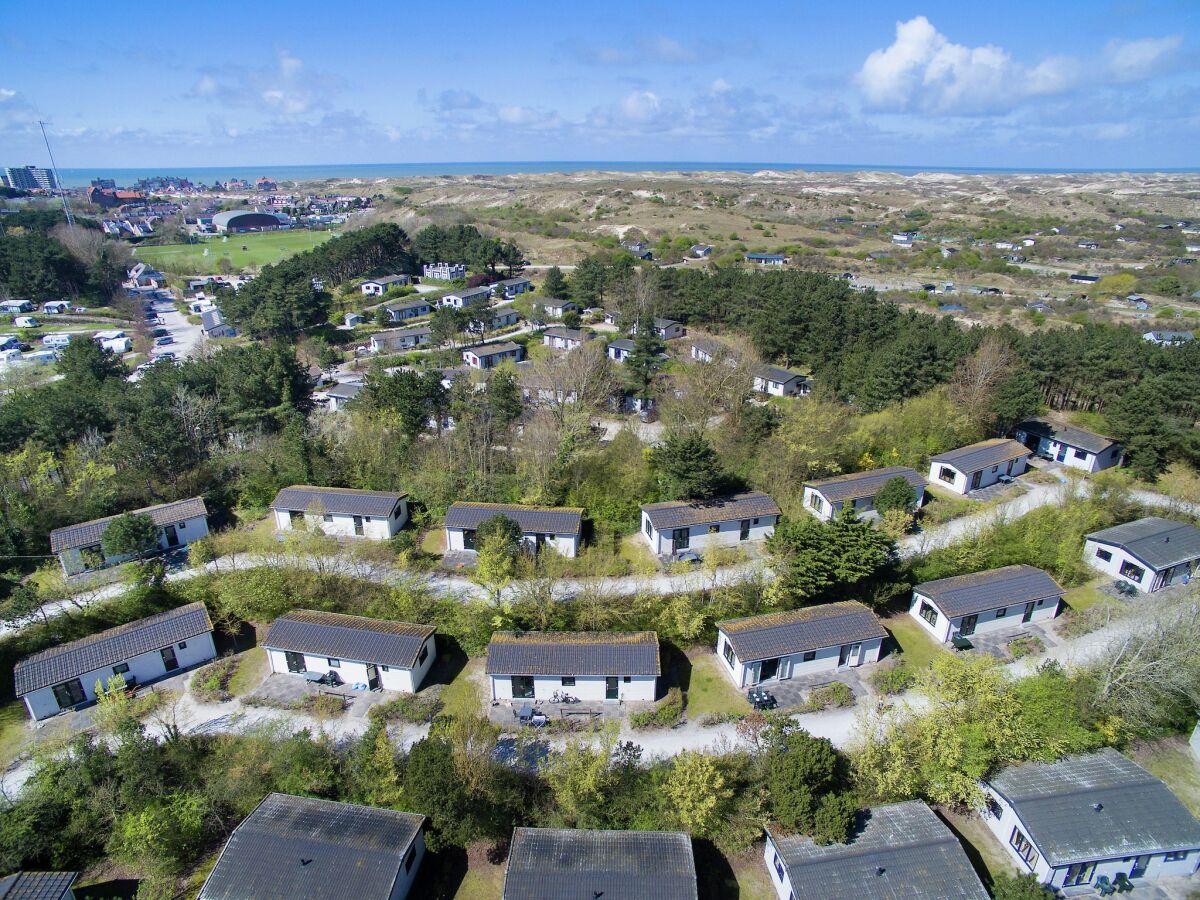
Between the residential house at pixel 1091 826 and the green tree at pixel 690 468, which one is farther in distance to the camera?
the green tree at pixel 690 468

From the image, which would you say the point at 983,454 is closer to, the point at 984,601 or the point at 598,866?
the point at 984,601

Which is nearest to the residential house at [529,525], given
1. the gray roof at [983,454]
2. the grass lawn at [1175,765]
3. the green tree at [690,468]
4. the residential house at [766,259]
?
the green tree at [690,468]

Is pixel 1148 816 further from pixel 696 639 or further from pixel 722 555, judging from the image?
pixel 722 555

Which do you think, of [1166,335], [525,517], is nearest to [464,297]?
[525,517]

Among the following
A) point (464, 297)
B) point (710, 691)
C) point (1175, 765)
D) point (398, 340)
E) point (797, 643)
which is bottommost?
point (1175, 765)

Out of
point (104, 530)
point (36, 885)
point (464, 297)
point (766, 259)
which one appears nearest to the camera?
point (36, 885)

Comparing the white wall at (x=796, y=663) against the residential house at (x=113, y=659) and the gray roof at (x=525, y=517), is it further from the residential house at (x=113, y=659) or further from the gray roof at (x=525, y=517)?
the residential house at (x=113, y=659)

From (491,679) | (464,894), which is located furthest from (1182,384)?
(464,894)

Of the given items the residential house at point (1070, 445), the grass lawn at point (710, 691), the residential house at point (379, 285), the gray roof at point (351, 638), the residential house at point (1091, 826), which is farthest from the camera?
the residential house at point (379, 285)
